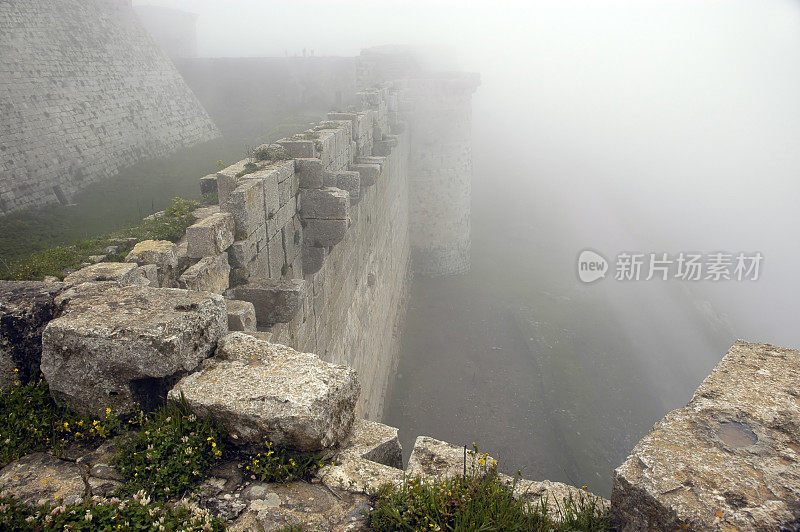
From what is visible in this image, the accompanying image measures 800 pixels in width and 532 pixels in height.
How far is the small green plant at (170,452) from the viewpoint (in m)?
2.55

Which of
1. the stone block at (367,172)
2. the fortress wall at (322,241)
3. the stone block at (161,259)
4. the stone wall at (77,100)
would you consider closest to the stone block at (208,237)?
the fortress wall at (322,241)

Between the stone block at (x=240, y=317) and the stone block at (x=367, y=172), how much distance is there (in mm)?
5161

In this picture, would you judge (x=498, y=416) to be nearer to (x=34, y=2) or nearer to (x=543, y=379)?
(x=543, y=379)

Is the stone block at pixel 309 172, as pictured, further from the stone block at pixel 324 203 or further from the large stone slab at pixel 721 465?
the large stone slab at pixel 721 465

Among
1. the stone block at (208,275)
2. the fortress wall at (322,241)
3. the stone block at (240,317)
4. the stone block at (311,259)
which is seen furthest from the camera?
the stone block at (311,259)

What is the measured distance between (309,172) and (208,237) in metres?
2.04

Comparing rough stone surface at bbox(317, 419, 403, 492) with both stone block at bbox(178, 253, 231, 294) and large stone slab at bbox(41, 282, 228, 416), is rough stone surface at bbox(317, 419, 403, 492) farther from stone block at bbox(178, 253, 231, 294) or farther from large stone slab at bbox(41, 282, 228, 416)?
stone block at bbox(178, 253, 231, 294)

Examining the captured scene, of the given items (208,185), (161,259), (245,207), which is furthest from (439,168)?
(161,259)

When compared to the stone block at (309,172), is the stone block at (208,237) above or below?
below

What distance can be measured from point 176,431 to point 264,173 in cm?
295

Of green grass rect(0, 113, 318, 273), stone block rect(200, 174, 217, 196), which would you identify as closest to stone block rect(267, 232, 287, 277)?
stone block rect(200, 174, 217, 196)

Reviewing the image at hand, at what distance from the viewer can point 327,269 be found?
6809mm

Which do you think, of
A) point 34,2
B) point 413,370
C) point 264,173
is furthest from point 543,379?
point 34,2

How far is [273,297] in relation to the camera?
4.53 metres
